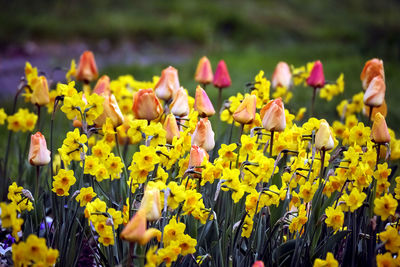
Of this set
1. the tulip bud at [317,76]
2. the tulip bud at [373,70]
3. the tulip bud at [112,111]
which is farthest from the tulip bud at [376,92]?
the tulip bud at [112,111]

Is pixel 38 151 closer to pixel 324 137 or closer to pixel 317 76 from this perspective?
pixel 324 137

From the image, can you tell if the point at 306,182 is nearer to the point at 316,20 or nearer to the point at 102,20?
the point at 102,20

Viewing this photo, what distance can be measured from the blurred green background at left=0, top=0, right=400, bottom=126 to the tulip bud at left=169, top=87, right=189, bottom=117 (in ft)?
8.83

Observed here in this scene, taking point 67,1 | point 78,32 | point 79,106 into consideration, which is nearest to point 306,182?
point 79,106

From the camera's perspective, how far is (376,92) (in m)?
2.01

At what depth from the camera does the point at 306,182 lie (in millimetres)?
1636

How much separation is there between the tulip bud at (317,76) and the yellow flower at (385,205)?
3.61 ft

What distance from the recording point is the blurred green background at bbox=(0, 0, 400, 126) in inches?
238

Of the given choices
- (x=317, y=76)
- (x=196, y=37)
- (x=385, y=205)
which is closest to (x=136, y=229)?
(x=385, y=205)

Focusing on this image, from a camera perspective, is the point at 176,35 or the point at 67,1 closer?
the point at 176,35

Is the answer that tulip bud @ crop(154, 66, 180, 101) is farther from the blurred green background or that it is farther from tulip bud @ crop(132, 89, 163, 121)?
the blurred green background

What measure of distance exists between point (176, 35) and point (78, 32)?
162 cm

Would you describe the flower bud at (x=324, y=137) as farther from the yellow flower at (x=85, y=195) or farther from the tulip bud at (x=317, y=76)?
the tulip bud at (x=317, y=76)

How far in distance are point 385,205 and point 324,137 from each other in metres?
0.28
